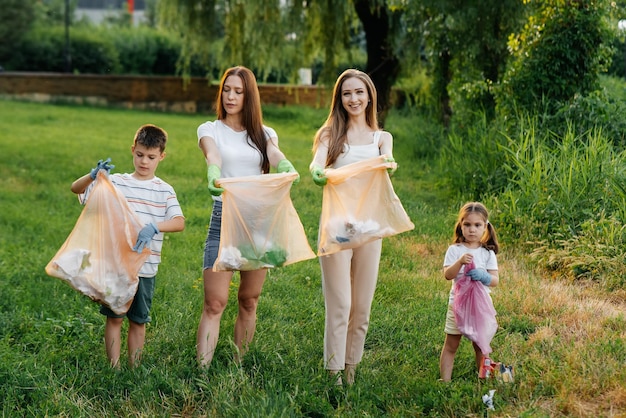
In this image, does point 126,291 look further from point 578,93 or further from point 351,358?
point 578,93

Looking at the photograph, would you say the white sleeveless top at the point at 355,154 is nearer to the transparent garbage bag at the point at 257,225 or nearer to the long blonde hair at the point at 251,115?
the transparent garbage bag at the point at 257,225

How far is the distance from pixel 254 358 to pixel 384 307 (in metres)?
1.58

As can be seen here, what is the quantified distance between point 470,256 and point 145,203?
1633 millimetres

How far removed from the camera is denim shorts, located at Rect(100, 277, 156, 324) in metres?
4.37

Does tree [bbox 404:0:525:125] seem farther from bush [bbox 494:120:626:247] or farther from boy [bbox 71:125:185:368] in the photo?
boy [bbox 71:125:185:368]

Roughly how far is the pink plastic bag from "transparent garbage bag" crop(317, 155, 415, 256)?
42 cm

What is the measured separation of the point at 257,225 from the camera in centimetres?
420

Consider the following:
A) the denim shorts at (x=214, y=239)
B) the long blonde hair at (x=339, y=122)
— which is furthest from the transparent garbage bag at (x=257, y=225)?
the long blonde hair at (x=339, y=122)

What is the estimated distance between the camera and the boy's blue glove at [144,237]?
4164 millimetres

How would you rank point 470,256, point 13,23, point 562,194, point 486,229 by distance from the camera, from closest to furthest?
point 470,256 < point 486,229 < point 562,194 < point 13,23

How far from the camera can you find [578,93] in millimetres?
9047

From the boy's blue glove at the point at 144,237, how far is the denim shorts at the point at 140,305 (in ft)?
A: 0.82

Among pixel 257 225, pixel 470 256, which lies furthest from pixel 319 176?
pixel 470 256

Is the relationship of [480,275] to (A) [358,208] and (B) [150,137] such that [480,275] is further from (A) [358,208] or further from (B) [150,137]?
(B) [150,137]
